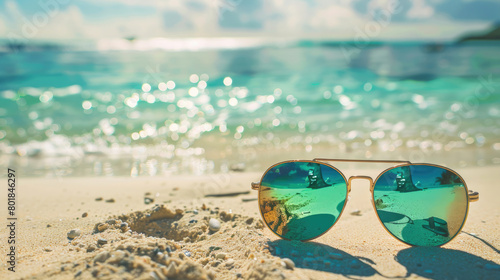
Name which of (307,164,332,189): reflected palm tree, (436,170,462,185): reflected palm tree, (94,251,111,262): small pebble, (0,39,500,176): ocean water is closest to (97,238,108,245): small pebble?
(94,251,111,262): small pebble

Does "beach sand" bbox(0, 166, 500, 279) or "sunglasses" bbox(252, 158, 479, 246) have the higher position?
"sunglasses" bbox(252, 158, 479, 246)

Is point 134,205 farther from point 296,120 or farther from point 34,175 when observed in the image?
point 296,120

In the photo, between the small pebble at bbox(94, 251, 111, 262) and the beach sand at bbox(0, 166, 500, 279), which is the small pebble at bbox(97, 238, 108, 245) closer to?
the beach sand at bbox(0, 166, 500, 279)

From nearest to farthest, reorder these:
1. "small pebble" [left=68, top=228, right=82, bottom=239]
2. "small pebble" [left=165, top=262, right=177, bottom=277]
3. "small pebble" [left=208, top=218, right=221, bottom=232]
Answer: "small pebble" [left=165, top=262, right=177, bottom=277] → "small pebble" [left=68, top=228, right=82, bottom=239] → "small pebble" [left=208, top=218, right=221, bottom=232]

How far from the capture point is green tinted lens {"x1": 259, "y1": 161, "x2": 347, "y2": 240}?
2.43 m

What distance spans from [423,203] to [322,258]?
697 millimetres

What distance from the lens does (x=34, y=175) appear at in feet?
15.8

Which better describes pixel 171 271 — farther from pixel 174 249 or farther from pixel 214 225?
pixel 214 225

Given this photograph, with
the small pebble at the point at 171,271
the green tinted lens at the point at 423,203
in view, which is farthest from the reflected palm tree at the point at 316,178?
the small pebble at the point at 171,271

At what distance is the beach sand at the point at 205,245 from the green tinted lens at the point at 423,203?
106mm

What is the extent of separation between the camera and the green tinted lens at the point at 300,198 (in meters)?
2.43

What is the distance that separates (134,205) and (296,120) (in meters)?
5.52

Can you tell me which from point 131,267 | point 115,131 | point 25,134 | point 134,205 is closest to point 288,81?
point 115,131

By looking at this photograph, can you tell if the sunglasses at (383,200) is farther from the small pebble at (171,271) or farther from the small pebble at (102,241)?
the small pebble at (102,241)
